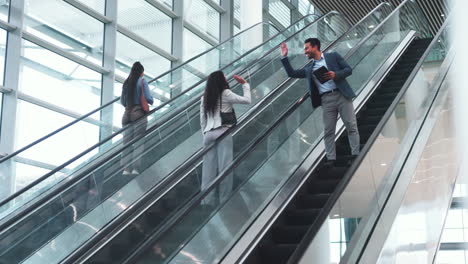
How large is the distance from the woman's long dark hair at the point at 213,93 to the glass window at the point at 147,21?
8.14 metres

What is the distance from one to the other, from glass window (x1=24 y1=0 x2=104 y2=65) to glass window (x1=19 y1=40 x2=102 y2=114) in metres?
0.31

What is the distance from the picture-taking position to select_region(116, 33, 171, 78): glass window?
14984 mm

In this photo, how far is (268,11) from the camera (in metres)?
22.2

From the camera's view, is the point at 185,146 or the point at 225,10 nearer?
the point at 185,146

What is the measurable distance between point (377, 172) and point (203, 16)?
12705mm

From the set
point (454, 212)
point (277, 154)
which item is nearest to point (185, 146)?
point (277, 154)

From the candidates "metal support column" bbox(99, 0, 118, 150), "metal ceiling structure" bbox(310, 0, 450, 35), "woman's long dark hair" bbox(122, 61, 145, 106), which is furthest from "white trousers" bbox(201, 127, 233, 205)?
"metal ceiling structure" bbox(310, 0, 450, 35)

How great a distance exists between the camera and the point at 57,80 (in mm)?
13094

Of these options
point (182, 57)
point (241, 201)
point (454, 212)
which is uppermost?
point (241, 201)

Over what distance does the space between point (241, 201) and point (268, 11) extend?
1667 centimetres

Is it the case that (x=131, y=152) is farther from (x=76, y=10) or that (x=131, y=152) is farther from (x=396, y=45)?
(x=396, y=45)

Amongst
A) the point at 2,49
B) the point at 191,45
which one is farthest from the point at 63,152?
the point at 191,45

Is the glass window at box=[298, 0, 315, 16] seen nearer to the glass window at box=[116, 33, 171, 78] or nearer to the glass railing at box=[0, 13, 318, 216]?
the glass window at box=[116, 33, 171, 78]

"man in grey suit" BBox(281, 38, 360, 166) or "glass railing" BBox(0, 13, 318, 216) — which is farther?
"man in grey suit" BBox(281, 38, 360, 166)
